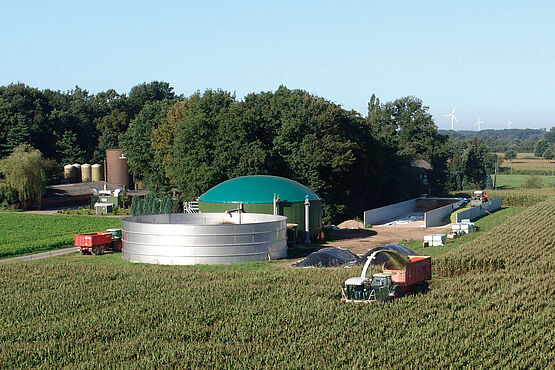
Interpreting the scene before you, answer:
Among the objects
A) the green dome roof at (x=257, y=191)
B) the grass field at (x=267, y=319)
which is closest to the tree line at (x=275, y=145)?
the green dome roof at (x=257, y=191)

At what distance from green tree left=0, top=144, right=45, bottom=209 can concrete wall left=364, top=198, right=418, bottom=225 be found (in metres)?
39.5

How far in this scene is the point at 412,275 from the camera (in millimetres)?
28078

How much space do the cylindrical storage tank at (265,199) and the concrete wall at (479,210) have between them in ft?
58.2

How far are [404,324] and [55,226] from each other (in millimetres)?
44437

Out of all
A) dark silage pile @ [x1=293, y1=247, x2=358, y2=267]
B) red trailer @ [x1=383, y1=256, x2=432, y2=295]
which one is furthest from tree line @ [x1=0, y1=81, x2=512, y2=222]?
red trailer @ [x1=383, y1=256, x2=432, y2=295]

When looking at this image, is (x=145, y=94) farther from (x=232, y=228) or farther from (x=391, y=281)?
(x=391, y=281)

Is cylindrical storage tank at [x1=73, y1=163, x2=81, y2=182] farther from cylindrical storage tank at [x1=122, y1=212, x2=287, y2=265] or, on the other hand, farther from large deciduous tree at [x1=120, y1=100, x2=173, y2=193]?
cylindrical storage tank at [x1=122, y1=212, x2=287, y2=265]

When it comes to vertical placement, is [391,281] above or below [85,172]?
below

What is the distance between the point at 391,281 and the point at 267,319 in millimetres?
6351

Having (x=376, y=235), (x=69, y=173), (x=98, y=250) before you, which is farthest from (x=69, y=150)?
(x=376, y=235)

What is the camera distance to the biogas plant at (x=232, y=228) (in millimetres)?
38125

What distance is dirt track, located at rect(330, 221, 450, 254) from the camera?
151 feet

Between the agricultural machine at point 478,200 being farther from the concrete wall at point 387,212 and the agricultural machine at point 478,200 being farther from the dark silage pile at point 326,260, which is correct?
the dark silage pile at point 326,260

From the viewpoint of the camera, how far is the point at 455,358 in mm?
18656
